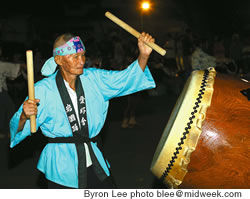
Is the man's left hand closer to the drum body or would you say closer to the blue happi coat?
the blue happi coat

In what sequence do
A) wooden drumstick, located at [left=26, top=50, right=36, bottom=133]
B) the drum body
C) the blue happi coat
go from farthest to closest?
the blue happi coat < the drum body < wooden drumstick, located at [left=26, top=50, right=36, bottom=133]

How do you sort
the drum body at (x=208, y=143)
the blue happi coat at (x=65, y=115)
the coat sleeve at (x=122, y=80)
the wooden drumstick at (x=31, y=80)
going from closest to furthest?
the wooden drumstick at (x=31, y=80) < the drum body at (x=208, y=143) < the blue happi coat at (x=65, y=115) < the coat sleeve at (x=122, y=80)

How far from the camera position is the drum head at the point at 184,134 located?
2066 millimetres

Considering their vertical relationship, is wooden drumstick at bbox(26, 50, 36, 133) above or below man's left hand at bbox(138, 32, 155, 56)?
below

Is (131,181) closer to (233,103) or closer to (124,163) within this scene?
(124,163)

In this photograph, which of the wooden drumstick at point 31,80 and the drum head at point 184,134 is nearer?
the wooden drumstick at point 31,80

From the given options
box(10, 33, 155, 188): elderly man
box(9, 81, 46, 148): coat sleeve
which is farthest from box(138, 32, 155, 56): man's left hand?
box(9, 81, 46, 148): coat sleeve

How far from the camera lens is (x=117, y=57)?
9188 millimetres

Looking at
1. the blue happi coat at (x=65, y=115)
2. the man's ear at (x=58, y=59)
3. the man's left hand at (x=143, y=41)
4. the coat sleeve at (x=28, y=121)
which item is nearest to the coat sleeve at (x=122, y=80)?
the blue happi coat at (x=65, y=115)

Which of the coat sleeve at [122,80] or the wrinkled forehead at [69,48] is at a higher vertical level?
the wrinkled forehead at [69,48]

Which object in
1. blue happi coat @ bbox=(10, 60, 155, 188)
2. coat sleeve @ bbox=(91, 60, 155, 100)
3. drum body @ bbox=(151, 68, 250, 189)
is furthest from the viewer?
coat sleeve @ bbox=(91, 60, 155, 100)

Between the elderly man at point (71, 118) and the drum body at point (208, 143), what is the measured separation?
15.3 inches

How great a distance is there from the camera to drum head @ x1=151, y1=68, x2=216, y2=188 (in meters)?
2.07

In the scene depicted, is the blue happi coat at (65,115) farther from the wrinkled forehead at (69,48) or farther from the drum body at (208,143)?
the drum body at (208,143)
